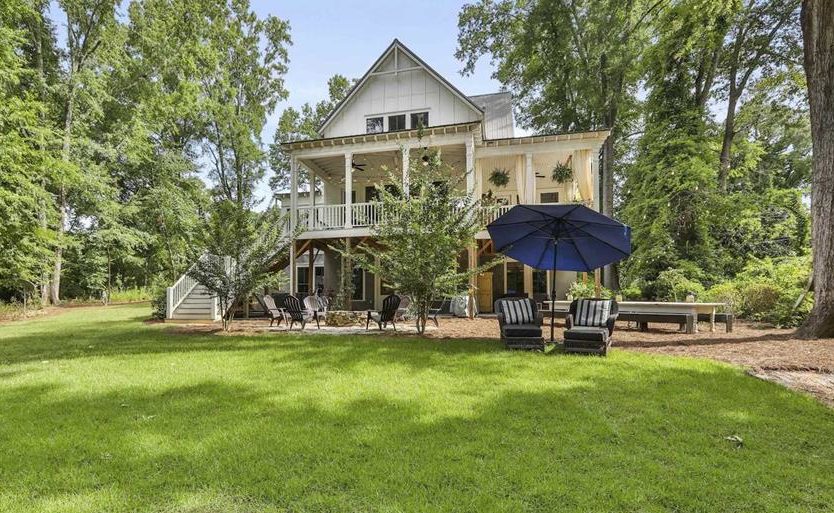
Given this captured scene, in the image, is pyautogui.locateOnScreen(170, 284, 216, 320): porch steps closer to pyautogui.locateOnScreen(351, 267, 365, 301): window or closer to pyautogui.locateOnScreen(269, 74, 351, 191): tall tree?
pyautogui.locateOnScreen(351, 267, 365, 301): window

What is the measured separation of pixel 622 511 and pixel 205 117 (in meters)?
31.6

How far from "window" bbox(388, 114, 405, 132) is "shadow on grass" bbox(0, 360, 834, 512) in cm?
1399

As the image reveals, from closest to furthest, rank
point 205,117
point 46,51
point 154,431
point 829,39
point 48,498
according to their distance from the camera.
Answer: point 48,498 < point 154,431 < point 829,39 < point 46,51 < point 205,117

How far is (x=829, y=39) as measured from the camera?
8.45 m

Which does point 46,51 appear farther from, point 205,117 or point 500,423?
point 500,423

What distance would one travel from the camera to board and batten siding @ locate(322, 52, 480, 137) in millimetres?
16969

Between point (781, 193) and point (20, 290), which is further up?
point (781, 193)

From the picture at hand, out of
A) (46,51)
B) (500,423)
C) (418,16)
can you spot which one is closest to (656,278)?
(418,16)

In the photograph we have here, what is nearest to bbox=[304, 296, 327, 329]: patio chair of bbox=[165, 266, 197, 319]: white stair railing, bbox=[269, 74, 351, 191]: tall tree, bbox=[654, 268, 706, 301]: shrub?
bbox=[165, 266, 197, 319]: white stair railing

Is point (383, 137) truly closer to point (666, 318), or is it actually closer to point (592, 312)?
point (592, 312)

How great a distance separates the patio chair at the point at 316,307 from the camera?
11499 mm

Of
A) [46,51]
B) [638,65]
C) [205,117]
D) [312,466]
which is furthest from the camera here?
[205,117]

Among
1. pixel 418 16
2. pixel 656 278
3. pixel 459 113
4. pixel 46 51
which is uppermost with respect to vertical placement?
pixel 46 51

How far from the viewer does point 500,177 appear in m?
16.6
